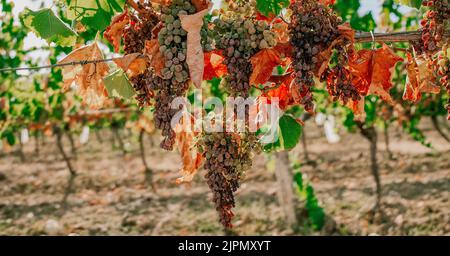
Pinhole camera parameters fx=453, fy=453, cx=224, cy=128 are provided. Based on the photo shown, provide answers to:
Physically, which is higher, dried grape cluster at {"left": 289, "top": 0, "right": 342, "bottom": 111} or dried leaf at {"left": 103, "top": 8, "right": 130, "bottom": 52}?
dried leaf at {"left": 103, "top": 8, "right": 130, "bottom": 52}

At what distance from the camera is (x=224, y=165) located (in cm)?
192

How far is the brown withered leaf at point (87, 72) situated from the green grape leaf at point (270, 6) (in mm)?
729

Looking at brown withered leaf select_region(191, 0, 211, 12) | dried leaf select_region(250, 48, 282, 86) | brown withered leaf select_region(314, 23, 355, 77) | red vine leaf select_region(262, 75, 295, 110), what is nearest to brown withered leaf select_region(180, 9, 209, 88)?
brown withered leaf select_region(191, 0, 211, 12)

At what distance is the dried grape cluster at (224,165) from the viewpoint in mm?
1911

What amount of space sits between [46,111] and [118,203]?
11.6ft

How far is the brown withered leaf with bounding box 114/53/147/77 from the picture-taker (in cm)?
176

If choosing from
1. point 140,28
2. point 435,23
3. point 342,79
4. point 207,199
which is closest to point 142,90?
point 140,28

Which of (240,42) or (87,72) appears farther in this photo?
(87,72)

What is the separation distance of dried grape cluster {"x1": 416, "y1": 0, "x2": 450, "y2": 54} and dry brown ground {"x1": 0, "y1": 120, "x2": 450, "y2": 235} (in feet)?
19.5

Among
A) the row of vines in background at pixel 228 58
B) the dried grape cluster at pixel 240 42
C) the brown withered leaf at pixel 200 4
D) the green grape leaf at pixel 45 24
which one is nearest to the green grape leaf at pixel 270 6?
the row of vines in background at pixel 228 58

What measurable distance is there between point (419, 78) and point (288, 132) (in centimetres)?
67

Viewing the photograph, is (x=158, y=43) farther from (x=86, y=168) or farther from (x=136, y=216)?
(x=86, y=168)

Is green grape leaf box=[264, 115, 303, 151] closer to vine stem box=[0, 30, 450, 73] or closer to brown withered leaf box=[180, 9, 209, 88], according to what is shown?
vine stem box=[0, 30, 450, 73]

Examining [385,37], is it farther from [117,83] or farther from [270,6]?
[117,83]
